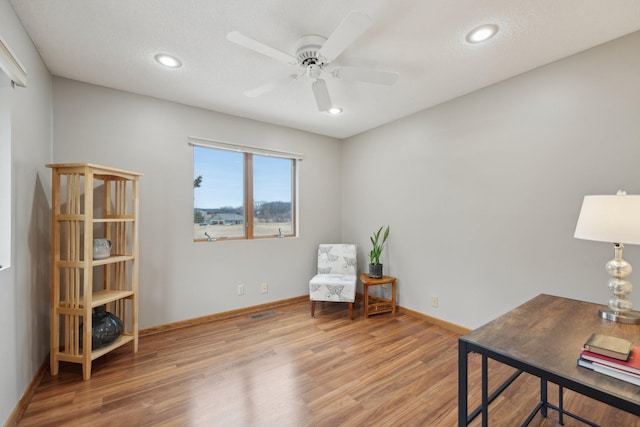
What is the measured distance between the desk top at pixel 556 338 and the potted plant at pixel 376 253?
1911 millimetres

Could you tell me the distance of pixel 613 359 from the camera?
949mm

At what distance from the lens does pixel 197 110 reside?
3137mm

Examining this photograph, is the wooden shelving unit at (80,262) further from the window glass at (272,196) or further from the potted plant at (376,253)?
the potted plant at (376,253)

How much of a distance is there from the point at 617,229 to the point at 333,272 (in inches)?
113

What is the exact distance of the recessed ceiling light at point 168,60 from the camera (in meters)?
2.12

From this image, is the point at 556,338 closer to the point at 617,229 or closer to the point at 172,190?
the point at 617,229

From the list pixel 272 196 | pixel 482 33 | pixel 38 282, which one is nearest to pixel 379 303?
pixel 272 196

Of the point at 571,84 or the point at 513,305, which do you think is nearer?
the point at 571,84

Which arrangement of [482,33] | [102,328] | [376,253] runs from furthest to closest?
[376,253], [102,328], [482,33]

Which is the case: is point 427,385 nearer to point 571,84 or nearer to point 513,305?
point 513,305

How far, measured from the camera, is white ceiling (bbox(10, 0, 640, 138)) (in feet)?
5.35

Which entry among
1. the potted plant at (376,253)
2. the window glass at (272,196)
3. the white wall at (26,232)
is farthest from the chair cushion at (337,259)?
the white wall at (26,232)

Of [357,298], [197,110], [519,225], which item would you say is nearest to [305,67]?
[197,110]

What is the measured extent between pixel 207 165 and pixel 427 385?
3064mm
